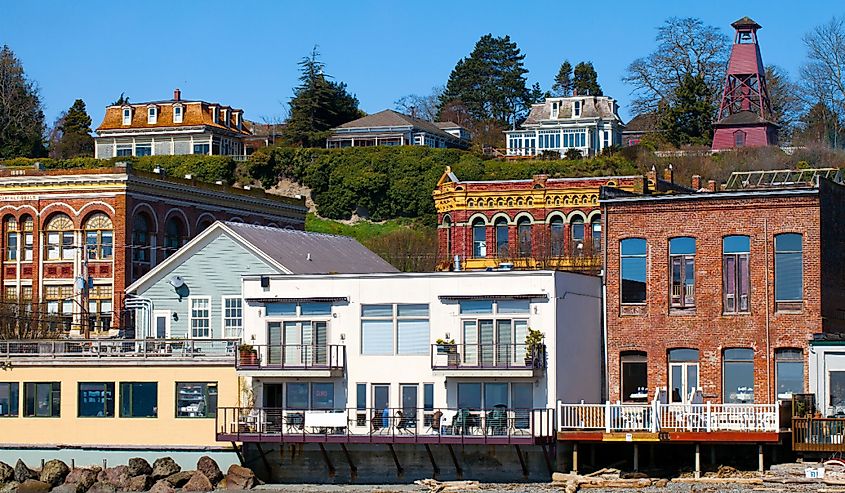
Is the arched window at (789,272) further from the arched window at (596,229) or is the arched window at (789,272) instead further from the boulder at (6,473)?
the arched window at (596,229)

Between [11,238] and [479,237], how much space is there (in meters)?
20.9

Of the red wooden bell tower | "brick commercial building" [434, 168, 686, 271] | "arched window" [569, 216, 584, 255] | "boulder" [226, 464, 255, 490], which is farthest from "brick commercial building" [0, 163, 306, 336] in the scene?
the red wooden bell tower

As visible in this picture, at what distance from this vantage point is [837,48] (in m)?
103

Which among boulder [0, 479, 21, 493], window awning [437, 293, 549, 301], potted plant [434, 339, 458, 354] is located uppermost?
window awning [437, 293, 549, 301]

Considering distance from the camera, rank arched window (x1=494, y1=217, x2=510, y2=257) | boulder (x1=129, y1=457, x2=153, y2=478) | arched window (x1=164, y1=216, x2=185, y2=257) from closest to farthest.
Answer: boulder (x1=129, y1=457, x2=153, y2=478)
arched window (x1=494, y1=217, x2=510, y2=257)
arched window (x1=164, y1=216, x2=185, y2=257)

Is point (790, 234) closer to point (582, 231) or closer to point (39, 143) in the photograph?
point (582, 231)

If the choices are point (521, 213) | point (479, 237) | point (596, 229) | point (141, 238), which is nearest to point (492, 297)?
point (596, 229)

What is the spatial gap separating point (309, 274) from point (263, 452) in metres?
5.51

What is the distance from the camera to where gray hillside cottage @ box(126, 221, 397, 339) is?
49.5 meters

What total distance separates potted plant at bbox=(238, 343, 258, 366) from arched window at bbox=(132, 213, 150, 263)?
27.1 meters

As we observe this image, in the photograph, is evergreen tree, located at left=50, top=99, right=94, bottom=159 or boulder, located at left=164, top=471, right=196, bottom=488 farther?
evergreen tree, located at left=50, top=99, right=94, bottom=159

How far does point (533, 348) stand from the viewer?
42.5 m

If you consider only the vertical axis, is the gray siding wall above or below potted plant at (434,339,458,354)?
above

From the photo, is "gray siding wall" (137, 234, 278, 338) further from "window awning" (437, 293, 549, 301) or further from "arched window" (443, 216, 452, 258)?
"arched window" (443, 216, 452, 258)
